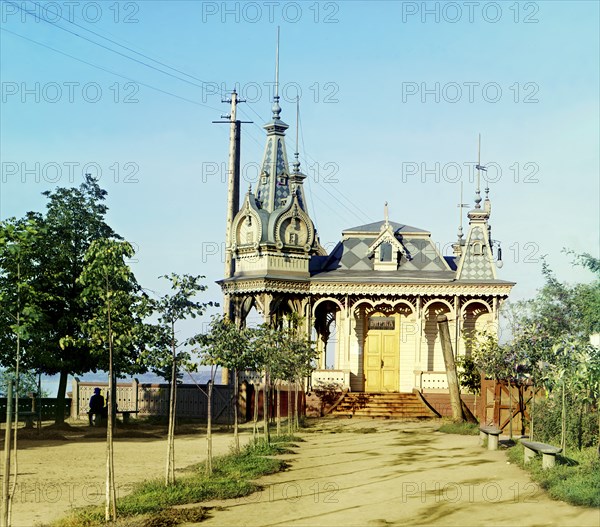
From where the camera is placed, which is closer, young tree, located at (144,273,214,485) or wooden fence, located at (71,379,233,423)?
young tree, located at (144,273,214,485)

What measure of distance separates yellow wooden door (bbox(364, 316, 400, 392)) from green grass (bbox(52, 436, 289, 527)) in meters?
18.7

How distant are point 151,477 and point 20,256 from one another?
848cm

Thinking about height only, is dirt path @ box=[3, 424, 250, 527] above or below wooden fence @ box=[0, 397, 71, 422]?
below

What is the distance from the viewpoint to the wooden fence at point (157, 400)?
39875 millimetres

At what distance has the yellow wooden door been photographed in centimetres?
4288

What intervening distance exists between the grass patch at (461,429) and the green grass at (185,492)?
397 inches

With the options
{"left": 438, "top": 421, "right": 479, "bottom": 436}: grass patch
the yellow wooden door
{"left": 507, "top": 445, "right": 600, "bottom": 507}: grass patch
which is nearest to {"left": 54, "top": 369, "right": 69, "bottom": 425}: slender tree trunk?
the yellow wooden door

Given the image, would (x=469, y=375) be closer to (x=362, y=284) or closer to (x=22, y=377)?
(x=362, y=284)

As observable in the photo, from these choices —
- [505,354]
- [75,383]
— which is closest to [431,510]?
[505,354]

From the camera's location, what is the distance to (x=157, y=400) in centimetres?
4131

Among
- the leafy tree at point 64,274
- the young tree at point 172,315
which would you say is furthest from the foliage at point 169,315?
the leafy tree at point 64,274

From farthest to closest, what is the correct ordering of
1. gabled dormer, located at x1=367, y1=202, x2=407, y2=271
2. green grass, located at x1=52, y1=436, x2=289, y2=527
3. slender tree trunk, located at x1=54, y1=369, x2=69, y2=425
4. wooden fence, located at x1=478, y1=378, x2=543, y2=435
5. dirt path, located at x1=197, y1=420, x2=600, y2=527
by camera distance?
gabled dormer, located at x1=367, y1=202, x2=407, y2=271 → slender tree trunk, located at x1=54, y1=369, x2=69, y2=425 → wooden fence, located at x1=478, y1=378, x2=543, y2=435 → dirt path, located at x1=197, y1=420, x2=600, y2=527 → green grass, located at x1=52, y1=436, x2=289, y2=527

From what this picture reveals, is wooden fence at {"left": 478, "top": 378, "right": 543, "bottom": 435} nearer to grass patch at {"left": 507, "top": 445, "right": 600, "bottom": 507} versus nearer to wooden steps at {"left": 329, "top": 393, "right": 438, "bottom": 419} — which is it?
wooden steps at {"left": 329, "top": 393, "right": 438, "bottom": 419}

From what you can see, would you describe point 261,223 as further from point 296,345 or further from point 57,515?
point 57,515
